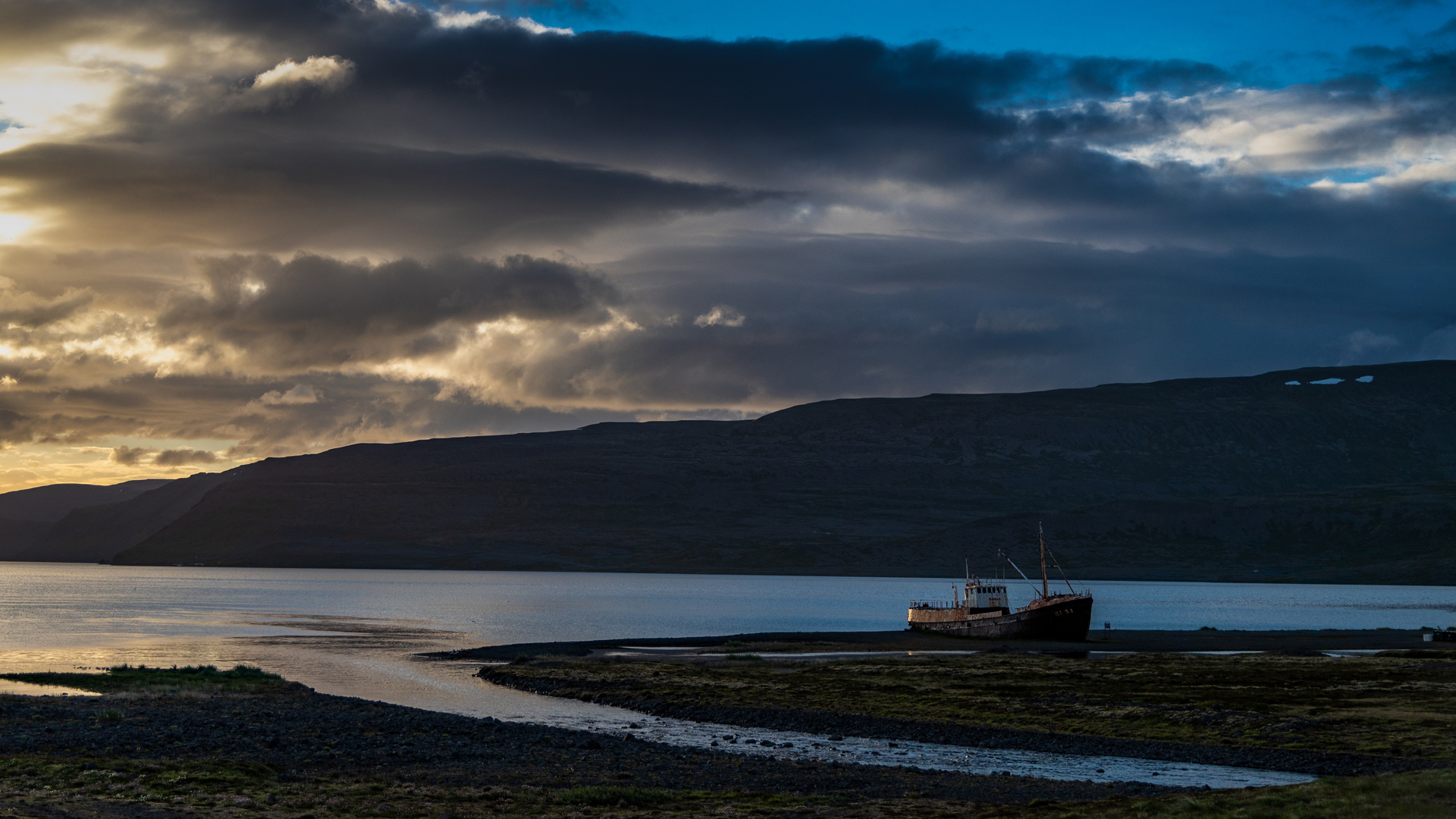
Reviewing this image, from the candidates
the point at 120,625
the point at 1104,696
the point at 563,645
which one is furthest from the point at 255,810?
the point at 120,625

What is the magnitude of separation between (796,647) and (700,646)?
24.9ft

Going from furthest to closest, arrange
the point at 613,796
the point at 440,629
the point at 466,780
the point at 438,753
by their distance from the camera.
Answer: the point at 440,629, the point at 438,753, the point at 466,780, the point at 613,796

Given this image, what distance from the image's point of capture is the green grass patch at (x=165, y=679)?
5609 centimetres

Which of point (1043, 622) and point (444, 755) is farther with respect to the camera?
point (1043, 622)

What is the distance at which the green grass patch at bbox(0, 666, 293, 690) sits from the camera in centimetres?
5609

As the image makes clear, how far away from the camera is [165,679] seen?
5972 centimetres

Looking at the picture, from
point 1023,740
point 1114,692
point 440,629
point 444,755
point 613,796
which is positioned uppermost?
point 613,796

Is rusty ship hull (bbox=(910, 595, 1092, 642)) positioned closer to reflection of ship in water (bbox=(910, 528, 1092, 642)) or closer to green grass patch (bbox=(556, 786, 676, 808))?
reflection of ship in water (bbox=(910, 528, 1092, 642))

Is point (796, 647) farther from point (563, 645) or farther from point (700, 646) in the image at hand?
point (563, 645)

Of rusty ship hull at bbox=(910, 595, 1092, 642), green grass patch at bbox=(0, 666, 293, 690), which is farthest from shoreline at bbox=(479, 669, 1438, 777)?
rusty ship hull at bbox=(910, 595, 1092, 642)

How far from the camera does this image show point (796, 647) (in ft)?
297

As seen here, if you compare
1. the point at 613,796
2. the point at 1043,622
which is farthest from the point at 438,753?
the point at 1043,622

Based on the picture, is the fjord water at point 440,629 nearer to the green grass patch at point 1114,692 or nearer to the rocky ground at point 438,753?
the rocky ground at point 438,753

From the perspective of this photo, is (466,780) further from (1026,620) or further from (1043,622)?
(1043,622)
